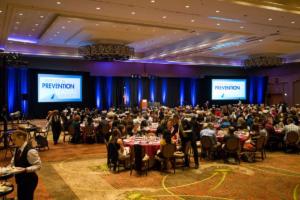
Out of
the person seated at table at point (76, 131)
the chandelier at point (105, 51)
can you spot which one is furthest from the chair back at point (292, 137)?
the chandelier at point (105, 51)

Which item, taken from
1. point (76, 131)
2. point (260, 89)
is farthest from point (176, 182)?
point (260, 89)

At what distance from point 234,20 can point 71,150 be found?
769 centimetres

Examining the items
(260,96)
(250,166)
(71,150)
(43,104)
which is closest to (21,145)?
(250,166)

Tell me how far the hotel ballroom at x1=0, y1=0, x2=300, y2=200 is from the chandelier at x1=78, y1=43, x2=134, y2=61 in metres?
0.06

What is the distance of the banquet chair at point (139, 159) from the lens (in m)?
7.67

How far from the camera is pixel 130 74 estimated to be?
2469cm

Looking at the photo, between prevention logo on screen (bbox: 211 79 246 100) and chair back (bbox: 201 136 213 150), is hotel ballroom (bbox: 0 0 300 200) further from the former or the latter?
prevention logo on screen (bbox: 211 79 246 100)

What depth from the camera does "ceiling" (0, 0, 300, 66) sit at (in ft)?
30.7

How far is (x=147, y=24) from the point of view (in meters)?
12.4

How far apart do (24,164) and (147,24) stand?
30.5 feet

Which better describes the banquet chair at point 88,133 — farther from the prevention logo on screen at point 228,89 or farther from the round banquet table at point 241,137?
the prevention logo on screen at point 228,89

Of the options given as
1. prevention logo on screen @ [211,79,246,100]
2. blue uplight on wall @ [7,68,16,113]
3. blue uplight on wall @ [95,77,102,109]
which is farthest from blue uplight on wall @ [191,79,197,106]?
blue uplight on wall @ [7,68,16,113]

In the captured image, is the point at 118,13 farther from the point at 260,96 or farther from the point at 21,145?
the point at 260,96

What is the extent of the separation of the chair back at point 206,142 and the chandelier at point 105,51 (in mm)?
9389
